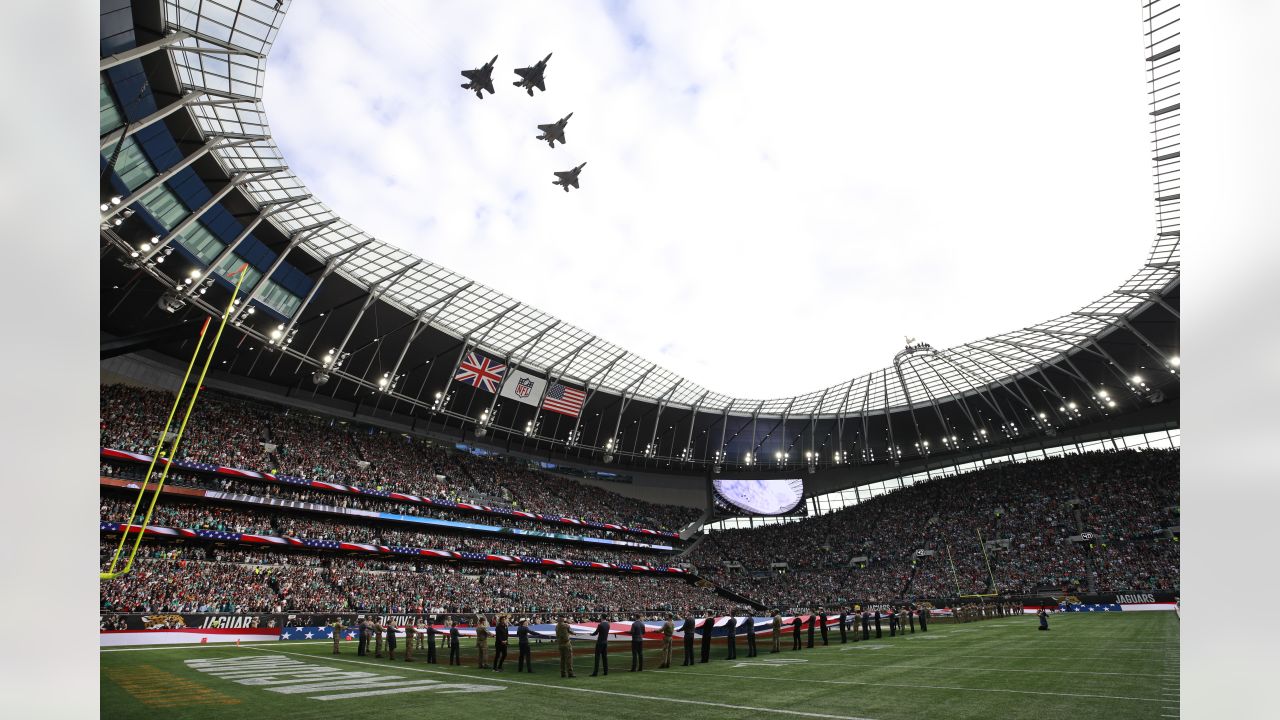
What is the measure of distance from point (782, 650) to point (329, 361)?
33.6 metres

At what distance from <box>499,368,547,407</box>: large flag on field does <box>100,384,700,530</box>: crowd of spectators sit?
35.3ft

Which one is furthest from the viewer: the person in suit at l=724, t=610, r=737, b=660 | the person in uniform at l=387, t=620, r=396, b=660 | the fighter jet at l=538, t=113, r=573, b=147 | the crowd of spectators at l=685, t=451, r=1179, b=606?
the crowd of spectators at l=685, t=451, r=1179, b=606

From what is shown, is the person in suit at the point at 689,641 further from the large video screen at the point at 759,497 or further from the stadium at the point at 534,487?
the large video screen at the point at 759,497

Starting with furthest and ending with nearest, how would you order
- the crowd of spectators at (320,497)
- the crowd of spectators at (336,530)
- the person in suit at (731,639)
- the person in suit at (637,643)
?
the crowd of spectators at (320,497), the crowd of spectators at (336,530), the person in suit at (731,639), the person in suit at (637,643)

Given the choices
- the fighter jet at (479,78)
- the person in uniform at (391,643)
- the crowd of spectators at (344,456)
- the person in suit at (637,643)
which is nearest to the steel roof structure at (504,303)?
the crowd of spectators at (344,456)

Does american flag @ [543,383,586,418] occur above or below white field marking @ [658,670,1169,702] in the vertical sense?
above

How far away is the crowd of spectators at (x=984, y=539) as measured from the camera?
52719mm

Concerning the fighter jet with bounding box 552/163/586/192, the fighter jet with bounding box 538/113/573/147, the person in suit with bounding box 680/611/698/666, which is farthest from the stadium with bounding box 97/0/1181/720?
the fighter jet with bounding box 552/163/586/192

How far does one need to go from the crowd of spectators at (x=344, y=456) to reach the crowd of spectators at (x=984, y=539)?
504 inches

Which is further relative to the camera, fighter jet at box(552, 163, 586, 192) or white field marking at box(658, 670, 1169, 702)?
fighter jet at box(552, 163, 586, 192)

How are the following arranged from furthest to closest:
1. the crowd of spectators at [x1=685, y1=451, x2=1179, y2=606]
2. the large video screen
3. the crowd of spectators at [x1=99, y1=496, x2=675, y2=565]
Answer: the large video screen → the crowd of spectators at [x1=685, y1=451, x2=1179, y2=606] → the crowd of spectators at [x1=99, y1=496, x2=675, y2=565]

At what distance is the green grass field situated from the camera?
36.1 feet

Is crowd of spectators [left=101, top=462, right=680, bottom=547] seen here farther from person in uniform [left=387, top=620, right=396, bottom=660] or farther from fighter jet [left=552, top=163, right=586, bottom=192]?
fighter jet [left=552, top=163, right=586, bottom=192]
